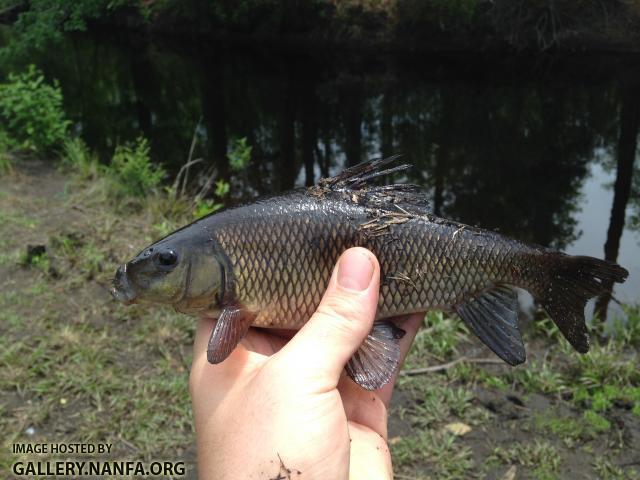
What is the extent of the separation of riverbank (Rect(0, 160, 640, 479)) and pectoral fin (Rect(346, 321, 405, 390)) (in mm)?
1828

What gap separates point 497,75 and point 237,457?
20061mm

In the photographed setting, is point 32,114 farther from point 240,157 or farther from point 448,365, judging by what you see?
point 448,365

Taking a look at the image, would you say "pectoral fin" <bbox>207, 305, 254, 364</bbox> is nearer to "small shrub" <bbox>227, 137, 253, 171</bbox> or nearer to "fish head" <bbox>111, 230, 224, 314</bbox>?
"fish head" <bbox>111, 230, 224, 314</bbox>

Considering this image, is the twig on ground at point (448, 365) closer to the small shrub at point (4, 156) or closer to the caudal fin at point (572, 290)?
the caudal fin at point (572, 290)

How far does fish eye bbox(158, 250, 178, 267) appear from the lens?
8.48ft

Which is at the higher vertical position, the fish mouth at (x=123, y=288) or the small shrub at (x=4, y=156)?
the fish mouth at (x=123, y=288)

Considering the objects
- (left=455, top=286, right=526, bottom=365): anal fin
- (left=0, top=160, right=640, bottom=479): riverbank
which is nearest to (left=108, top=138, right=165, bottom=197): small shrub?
(left=0, top=160, right=640, bottom=479): riverbank

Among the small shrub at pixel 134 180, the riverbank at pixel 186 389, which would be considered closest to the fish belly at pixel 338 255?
the riverbank at pixel 186 389

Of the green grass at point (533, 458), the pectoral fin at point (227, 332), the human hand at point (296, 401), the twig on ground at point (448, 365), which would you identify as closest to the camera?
the human hand at point (296, 401)

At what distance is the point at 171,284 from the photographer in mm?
2586

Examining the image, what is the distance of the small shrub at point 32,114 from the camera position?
9.50 metres

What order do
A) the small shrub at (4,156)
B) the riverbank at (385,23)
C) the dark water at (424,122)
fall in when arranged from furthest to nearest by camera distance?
the riverbank at (385,23), the dark water at (424,122), the small shrub at (4,156)

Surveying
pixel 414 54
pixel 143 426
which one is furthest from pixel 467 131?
pixel 143 426

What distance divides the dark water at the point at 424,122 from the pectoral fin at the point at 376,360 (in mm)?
5371
